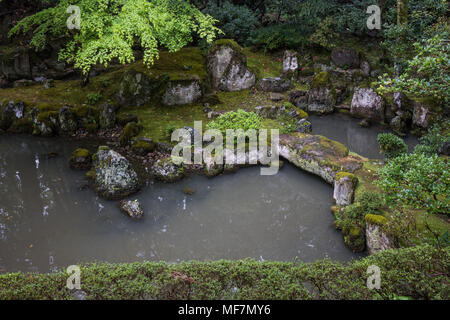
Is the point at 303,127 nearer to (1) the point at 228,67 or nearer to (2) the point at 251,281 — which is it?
(1) the point at 228,67

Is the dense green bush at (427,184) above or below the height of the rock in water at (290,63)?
below

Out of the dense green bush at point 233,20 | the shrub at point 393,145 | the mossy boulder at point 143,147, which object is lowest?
the mossy boulder at point 143,147

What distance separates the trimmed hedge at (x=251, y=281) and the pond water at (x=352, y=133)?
7.66 m

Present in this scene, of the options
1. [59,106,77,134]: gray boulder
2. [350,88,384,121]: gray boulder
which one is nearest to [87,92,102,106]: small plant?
[59,106,77,134]: gray boulder

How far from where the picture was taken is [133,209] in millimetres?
9273

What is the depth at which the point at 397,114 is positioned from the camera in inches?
553

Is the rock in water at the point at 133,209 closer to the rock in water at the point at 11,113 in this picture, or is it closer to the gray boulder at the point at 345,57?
the rock in water at the point at 11,113

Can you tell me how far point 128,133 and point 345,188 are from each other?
7981 mm

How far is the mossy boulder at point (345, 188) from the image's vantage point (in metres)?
9.27

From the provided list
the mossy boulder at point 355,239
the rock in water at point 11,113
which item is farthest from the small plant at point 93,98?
the mossy boulder at point 355,239

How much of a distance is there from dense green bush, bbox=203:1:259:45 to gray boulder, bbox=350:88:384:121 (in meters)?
7.90

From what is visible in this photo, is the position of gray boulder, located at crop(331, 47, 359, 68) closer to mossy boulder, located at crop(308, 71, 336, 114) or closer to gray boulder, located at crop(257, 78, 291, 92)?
mossy boulder, located at crop(308, 71, 336, 114)

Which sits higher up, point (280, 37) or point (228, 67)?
point (280, 37)

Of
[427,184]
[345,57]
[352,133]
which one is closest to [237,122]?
[352,133]
